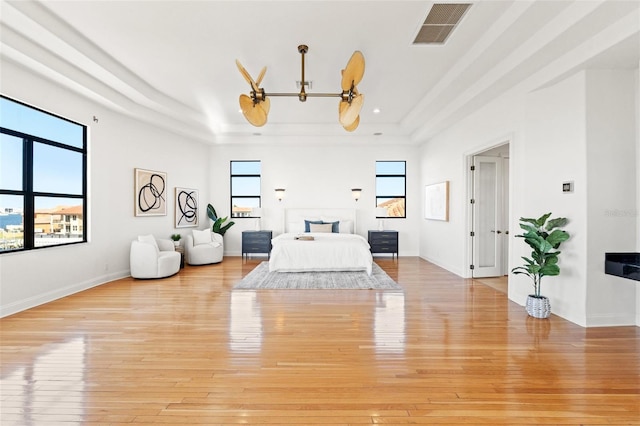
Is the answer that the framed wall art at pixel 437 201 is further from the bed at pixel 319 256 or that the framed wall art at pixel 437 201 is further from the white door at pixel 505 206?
the bed at pixel 319 256

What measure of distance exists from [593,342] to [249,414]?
3.14m

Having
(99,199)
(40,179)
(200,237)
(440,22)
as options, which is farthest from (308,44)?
(200,237)

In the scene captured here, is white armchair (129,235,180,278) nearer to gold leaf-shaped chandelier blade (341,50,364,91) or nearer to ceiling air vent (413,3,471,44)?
gold leaf-shaped chandelier blade (341,50,364,91)

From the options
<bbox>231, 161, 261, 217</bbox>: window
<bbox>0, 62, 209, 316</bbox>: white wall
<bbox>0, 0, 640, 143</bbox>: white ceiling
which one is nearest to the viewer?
<bbox>0, 0, 640, 143</bbox>: white ceiling

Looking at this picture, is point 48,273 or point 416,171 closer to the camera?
point 48,273

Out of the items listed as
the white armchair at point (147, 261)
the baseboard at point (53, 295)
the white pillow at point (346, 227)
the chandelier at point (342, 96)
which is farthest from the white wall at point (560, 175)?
the baseboard at point (53, 295)

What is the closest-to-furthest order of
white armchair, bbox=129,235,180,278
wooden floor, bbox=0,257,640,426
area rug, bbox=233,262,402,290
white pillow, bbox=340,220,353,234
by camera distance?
1. wooden floor, bbox=0,257,640,426
2. area rug, bbox=233,262,402,290
3. white armchair, bbox=129,235,180,278
4. white pillow, bbox=340,220,353,234

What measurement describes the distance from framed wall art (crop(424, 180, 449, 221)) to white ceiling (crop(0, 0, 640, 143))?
152 cm

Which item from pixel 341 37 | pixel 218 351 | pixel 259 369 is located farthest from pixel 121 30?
pixel 259 369

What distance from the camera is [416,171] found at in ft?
25.3

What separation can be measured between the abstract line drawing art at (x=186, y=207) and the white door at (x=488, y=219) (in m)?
6.16

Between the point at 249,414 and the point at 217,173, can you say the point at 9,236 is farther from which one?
the point at 217,173

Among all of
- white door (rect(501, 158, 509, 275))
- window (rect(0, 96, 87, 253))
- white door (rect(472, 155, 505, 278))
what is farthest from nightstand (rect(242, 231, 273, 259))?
white door (rect(501, 158, 509, 275))

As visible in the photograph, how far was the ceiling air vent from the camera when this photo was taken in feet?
9.40
